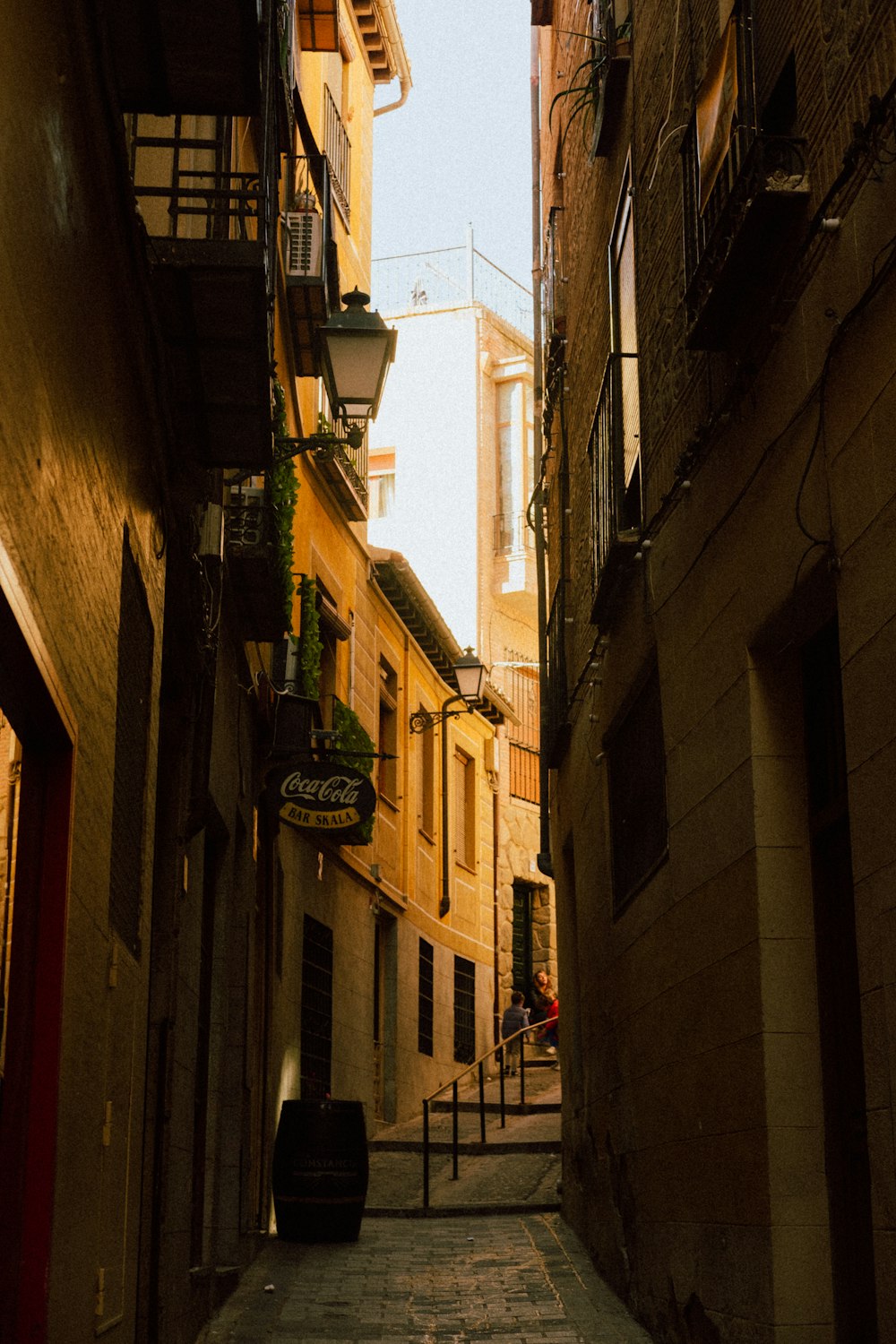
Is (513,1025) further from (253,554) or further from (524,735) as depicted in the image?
(253,554)

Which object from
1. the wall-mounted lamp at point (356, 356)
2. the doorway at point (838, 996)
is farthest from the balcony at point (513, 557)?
the doorway at point (838, 996)

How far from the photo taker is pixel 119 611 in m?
6.12

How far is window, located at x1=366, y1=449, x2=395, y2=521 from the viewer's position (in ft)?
105

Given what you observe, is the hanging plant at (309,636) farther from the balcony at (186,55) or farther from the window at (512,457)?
the window at (512,457)

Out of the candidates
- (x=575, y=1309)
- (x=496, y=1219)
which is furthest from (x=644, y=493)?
(x=496, y=1219)

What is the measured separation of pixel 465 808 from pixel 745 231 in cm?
2109

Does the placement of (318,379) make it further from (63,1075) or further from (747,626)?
(63,1075)

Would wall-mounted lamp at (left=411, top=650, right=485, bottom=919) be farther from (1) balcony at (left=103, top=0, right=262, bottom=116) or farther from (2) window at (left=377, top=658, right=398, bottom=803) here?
(1) balcony at (left=103, top=0, right=262, bottom=116)

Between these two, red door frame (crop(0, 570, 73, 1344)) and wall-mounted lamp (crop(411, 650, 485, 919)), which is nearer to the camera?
red door frame (crop(0, 570, 73, 1344))

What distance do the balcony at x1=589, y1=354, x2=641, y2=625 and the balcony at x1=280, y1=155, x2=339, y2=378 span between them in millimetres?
4749

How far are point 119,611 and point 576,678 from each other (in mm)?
6659

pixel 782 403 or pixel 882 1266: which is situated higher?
pixel 782 403

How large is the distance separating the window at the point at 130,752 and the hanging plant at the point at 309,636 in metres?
7.75

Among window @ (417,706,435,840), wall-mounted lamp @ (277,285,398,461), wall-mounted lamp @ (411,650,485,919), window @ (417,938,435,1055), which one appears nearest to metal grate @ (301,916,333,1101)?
wall-mounted lamp @ (411,650,485,919)
